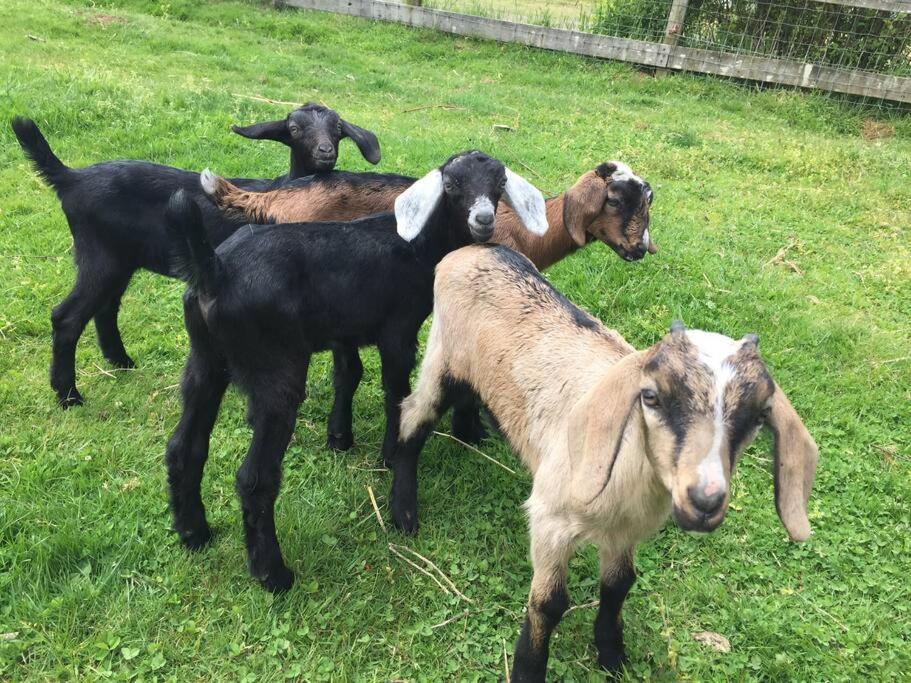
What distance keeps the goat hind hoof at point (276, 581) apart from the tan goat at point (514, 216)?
2.00 meters

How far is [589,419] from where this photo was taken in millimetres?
1854

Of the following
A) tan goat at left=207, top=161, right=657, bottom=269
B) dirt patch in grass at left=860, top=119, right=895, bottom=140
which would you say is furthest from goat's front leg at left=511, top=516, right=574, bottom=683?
dirt patch in grass at left=860, top=119, right=895, bottom=140

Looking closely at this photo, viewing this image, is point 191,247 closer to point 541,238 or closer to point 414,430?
point 414,430

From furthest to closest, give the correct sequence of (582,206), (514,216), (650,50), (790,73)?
(650,50), (790,73), (514,216), (582,206)

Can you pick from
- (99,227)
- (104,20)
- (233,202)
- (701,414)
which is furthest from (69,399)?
(104,20)

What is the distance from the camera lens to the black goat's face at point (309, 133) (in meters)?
4.43

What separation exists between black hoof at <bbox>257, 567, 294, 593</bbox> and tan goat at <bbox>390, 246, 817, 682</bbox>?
61 centimetres

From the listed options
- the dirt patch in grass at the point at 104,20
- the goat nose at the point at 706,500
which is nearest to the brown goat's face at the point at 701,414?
the goat nose at the point at 706,500

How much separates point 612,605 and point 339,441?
66.0 inches

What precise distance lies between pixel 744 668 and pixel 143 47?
10778 mm

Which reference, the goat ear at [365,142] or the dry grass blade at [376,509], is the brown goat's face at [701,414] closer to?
the dry grass blade at [376,509]

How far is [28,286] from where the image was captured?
4328 millimetres

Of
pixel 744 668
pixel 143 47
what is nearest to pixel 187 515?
pixel 744 668

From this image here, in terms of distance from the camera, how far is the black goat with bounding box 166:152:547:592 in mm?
2564
